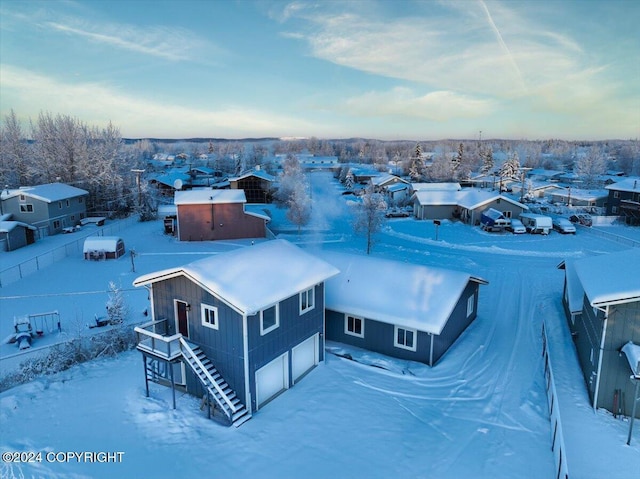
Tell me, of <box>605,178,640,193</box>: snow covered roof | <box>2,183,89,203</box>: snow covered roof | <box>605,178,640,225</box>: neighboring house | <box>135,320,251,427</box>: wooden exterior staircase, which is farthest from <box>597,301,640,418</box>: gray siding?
<box>2,183,89,203</box>: snow covered roof

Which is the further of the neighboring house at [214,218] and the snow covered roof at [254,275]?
the neighboring house at [214,218]

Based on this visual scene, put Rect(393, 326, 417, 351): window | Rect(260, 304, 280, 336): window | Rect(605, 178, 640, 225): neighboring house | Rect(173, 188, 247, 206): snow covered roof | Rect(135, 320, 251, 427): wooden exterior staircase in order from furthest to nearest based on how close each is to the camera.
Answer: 1. Rect(605, 178, 640, 225): neighboring house
2. Rect(173, 188, 247, 206): snow covered roof
3. Rect(393, 326, 417, 351): window
4. Rect(260, 304, 280, 336): window
5. Rect(135, 320, 251, 427): wooden exterior staircase

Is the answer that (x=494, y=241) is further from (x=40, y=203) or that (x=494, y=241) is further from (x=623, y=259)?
(x=40, y=203)

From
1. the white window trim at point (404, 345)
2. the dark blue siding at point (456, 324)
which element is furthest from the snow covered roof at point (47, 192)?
the dark blue siding at point (456, 324)

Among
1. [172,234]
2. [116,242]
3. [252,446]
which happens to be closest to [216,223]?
[172,234]

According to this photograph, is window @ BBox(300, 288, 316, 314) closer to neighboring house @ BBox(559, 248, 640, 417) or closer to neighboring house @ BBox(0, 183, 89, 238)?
neighboring house @ BBox(559, 248, 640, 417)

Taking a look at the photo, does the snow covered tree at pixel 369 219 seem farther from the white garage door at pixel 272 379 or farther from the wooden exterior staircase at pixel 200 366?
the wooden exterior staircase at pixel 200 366
